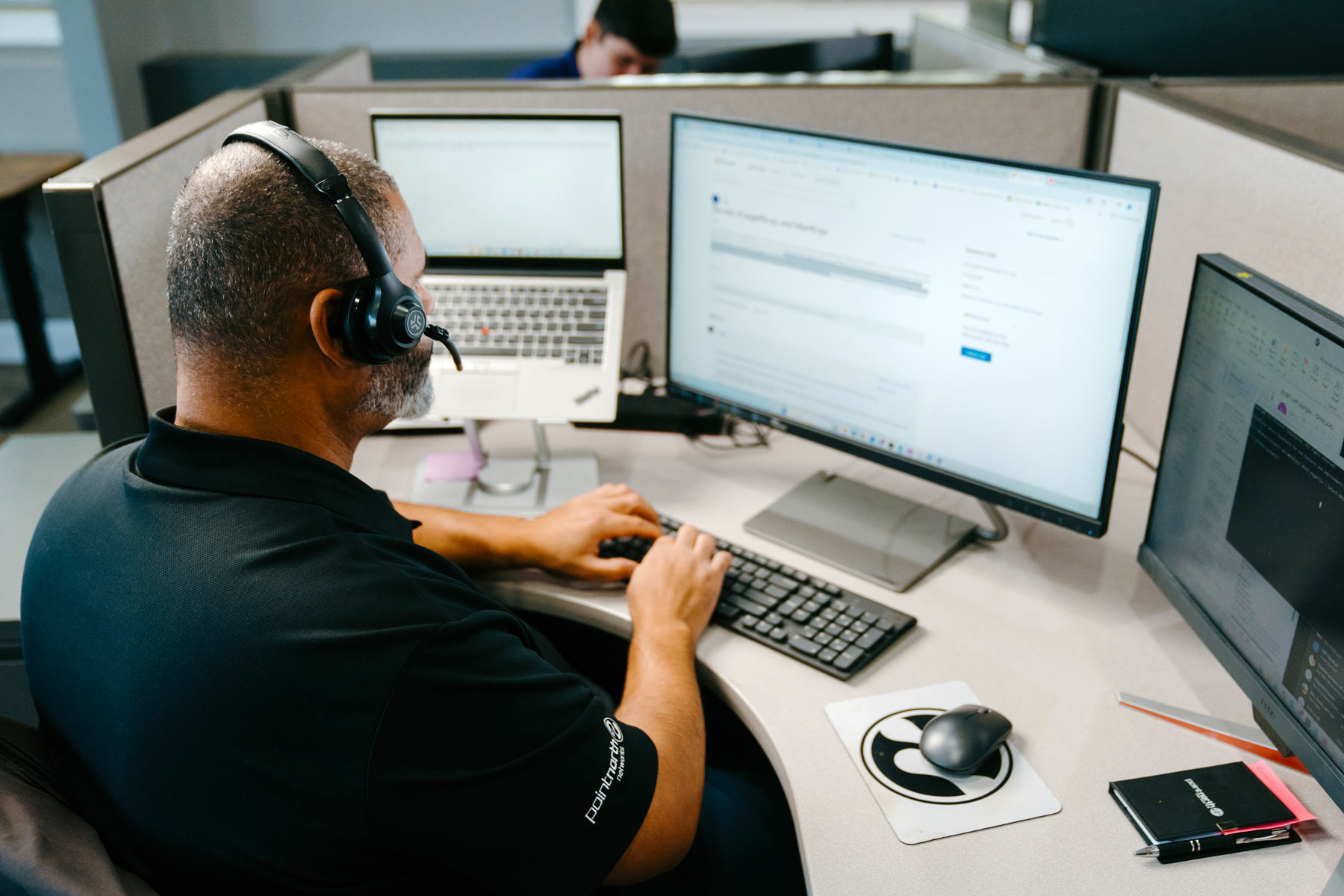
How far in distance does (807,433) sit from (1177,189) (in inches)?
20.4

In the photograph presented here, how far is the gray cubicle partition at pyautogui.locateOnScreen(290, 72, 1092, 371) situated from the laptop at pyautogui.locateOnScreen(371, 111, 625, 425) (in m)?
0.15

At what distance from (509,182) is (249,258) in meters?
0.55

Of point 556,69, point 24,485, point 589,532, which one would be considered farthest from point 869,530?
point 556,69

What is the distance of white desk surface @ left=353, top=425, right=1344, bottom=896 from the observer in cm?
69

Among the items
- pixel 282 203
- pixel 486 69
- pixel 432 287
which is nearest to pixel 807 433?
pixel 432 287

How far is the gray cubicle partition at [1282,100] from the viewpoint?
3.97 ft

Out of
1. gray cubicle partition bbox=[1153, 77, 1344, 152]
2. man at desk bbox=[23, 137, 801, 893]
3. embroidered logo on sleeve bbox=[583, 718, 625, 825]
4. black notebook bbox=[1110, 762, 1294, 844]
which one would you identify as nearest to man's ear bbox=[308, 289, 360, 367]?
man at desk bbox=[23, 137, 801, 893]

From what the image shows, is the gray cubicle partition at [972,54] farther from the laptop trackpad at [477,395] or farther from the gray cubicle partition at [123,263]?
the gray cubicle partition at [123,263]


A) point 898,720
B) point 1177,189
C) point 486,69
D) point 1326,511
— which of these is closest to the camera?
point 1326,511

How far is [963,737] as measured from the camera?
766 millimetres

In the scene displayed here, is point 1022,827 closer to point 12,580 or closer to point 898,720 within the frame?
point 898,720

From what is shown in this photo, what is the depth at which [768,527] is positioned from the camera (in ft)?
3.61

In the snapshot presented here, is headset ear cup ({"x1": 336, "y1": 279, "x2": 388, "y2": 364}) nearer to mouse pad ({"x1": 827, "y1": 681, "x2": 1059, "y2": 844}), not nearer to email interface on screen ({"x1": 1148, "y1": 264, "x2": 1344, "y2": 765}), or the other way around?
mouse pad ({"x1": 827, "y1": 681, "x2": 1059, "y2": 844})

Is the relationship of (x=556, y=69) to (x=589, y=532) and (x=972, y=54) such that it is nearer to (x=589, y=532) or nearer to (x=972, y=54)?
(x=972, y=54)
